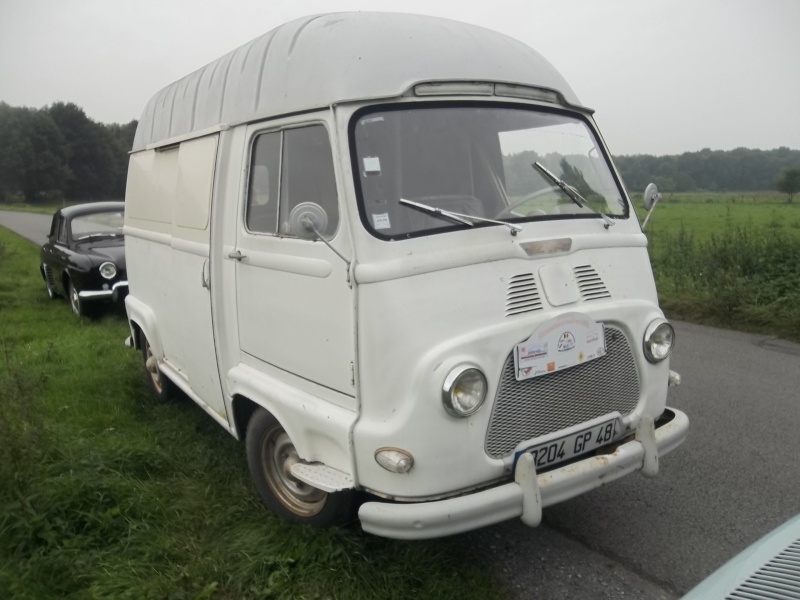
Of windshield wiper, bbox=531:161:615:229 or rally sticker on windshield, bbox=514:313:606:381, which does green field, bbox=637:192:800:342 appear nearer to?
windshield wiper, bbox=531:161:615:229

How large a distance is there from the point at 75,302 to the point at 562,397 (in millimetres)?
8379

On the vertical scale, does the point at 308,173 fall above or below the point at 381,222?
above

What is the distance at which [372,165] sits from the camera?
3.15 m

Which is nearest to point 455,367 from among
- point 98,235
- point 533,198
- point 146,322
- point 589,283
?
point 589,283

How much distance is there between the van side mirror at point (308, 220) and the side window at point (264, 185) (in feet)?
1.64

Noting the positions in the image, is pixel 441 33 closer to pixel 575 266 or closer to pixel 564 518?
pixel 575 266

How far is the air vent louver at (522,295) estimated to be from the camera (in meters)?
3.02

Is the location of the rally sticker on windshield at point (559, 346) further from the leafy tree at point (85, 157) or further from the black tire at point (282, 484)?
the leafy tree at point (85, 157)

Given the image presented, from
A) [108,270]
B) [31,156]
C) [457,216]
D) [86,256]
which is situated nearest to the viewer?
[457,216]

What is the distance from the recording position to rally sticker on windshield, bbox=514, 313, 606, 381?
2.96 m

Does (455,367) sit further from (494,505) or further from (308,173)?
(308,173)

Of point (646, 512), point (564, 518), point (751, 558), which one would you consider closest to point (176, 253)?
point (564, 518)

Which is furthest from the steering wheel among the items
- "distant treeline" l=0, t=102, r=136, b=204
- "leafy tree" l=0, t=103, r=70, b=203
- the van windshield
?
"leafy tree" l=0, t=103, r=70, b=203

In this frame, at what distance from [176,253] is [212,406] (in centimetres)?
108
